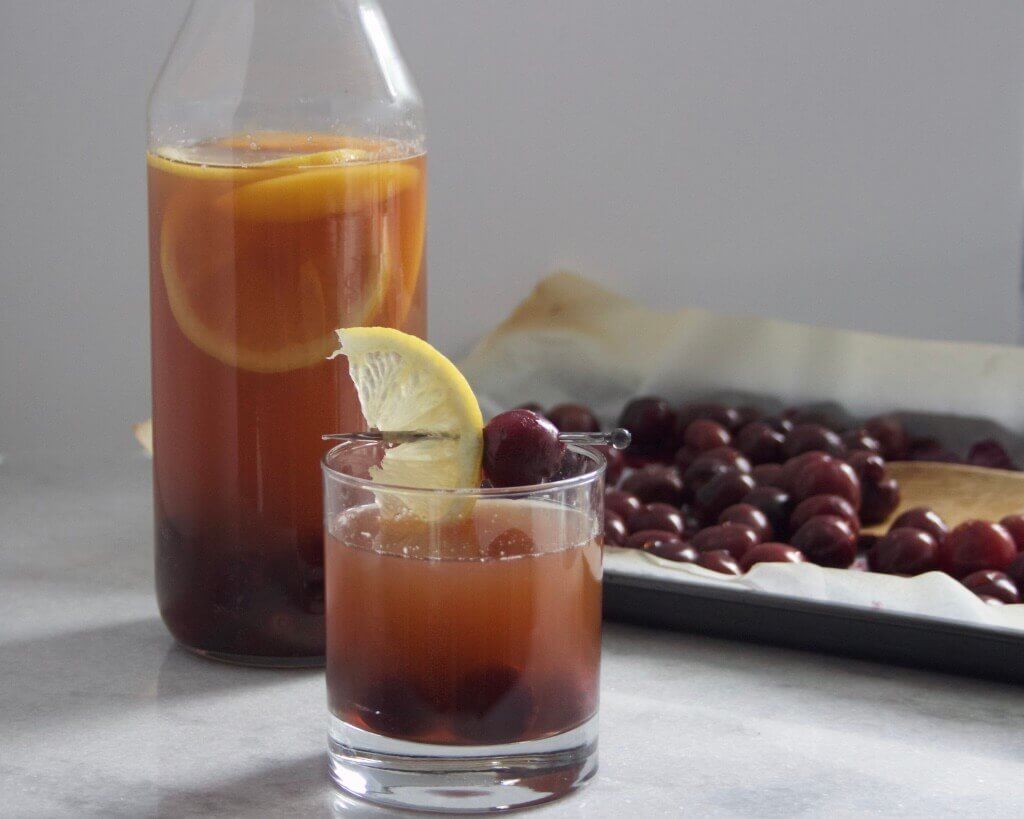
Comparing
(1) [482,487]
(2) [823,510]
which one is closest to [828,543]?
(2) [823,510]

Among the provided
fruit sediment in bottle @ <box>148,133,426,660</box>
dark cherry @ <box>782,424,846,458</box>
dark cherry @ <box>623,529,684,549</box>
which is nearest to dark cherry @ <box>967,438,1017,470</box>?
dark cherry @ <box>782,424,846,458</box>

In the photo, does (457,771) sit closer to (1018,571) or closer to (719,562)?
(719,562)

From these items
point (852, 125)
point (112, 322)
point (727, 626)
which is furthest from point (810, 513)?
point (112, 322)

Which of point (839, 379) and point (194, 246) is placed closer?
point (194, 246)

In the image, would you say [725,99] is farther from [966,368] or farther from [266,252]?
[266,252]

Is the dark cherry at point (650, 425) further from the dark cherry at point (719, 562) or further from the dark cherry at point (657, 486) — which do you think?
the dark cherry at point (719, 562)

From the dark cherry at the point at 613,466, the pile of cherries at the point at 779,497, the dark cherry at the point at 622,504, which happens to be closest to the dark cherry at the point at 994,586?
the pile of cherries at the point at 779,497

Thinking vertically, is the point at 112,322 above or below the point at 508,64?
below

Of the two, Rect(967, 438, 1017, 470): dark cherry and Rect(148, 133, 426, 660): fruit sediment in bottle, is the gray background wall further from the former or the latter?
Rect(148, 133, 426, 660): fruit sediment in bottle
